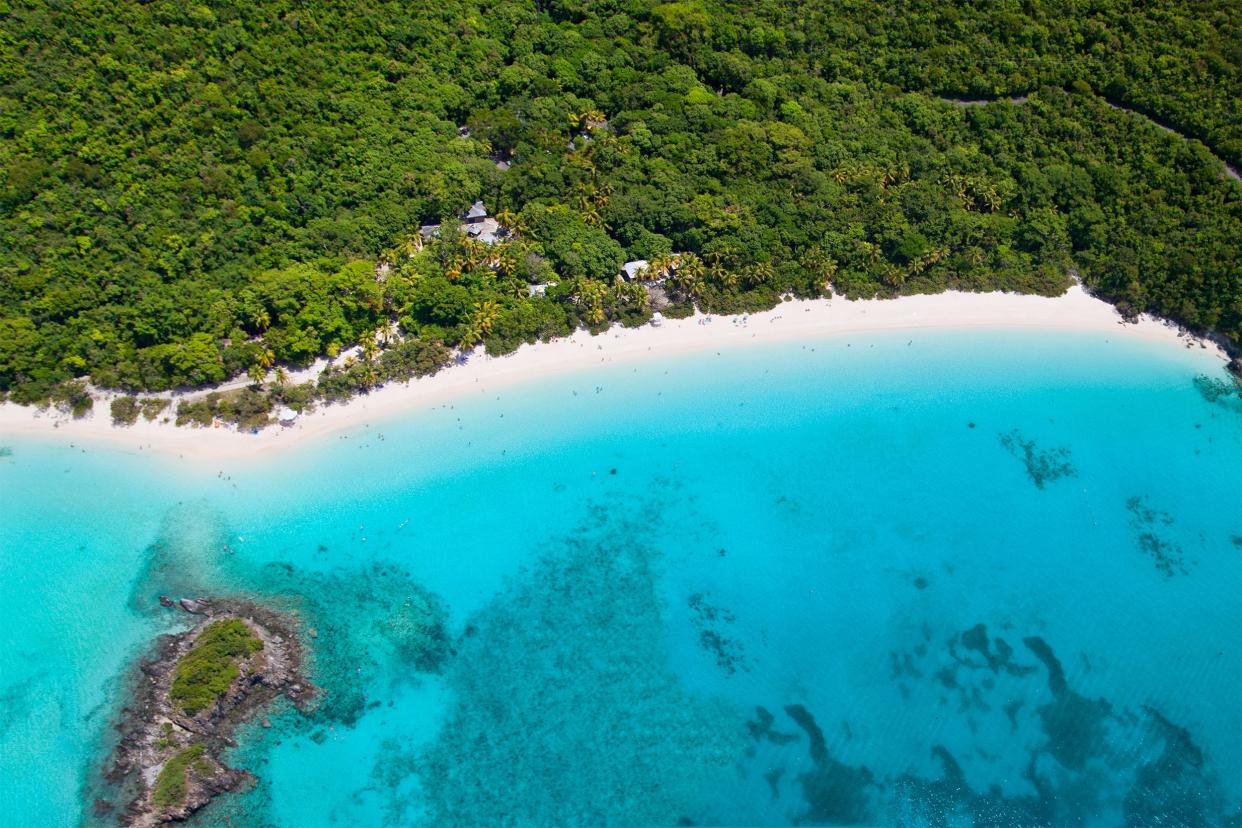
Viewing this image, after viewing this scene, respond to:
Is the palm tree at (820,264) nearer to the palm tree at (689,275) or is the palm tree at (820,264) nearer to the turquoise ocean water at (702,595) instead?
the turquoise ocean water at (702,595)

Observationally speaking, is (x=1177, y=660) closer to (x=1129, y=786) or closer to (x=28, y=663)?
(x=1129, y=786)

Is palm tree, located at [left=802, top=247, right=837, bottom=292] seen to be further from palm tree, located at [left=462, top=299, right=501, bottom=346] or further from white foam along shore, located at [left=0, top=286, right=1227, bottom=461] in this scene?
palm tree, located at [left=462, top=299, right=501, bottom=346]

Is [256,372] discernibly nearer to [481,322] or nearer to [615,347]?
[481,322]

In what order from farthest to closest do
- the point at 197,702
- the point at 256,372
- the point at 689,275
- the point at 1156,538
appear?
the point at 689,275, the point at 1156,538, the point at 256,372, the point at 197,702

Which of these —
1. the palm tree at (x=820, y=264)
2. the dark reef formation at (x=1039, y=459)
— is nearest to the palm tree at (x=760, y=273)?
the palm tree at (x=820, y=264)

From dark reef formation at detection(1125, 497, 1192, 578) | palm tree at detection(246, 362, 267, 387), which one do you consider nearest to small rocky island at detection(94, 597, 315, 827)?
palm tree at detection(246, 362, 267, 387)

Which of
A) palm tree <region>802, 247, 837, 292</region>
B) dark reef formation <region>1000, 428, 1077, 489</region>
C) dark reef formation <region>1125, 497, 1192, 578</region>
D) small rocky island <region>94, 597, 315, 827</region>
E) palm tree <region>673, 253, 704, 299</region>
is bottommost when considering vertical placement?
small rocky island <region>94, 597, 315, 827</region>

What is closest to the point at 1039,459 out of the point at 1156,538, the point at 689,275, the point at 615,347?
the point at 1156,538
